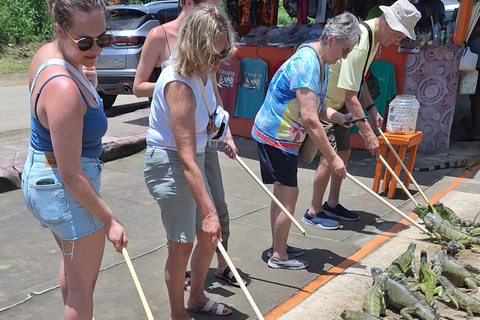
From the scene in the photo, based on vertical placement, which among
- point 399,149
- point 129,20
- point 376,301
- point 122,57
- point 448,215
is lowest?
point 448,215

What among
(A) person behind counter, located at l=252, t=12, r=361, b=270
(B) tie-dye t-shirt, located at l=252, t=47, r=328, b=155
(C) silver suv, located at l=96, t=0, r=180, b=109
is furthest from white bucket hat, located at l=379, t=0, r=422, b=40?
(C) silver suv, located at l=96, t=0, r=180, b=109

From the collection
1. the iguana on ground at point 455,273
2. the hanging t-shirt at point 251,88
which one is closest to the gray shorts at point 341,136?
the iguana on ground at point 455,273

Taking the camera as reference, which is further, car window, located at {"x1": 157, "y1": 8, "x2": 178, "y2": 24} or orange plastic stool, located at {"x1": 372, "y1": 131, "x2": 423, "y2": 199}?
car window, located at {"x1": 157, "y1": 8, "x2": 178, "y2": 24}

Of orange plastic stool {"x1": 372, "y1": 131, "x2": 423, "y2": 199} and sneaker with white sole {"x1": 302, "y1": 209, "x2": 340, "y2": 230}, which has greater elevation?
orange plastic stool {"x1": 372, "y1": 131, "x2": 423, "y2": 199}

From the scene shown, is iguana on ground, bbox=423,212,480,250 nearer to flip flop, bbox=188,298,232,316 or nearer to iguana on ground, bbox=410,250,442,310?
iguana on ground, bbox=410,250,442,310

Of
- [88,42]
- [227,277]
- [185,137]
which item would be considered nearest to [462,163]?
[227,277]

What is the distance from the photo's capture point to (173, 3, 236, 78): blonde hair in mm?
2779

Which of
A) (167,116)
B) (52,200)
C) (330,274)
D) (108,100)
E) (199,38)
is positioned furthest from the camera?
(108,100)

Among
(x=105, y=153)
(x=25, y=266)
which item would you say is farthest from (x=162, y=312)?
(x=105, y=153)

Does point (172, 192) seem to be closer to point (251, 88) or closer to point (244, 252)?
point (244, 252)

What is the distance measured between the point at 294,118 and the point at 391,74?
3.81 meters

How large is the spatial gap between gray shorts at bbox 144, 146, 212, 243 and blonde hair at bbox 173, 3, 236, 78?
0.50 metres

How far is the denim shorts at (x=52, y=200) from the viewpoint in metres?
2.36

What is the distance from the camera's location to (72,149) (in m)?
2.24
